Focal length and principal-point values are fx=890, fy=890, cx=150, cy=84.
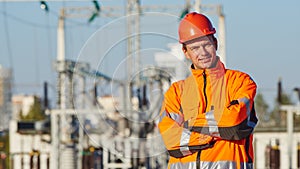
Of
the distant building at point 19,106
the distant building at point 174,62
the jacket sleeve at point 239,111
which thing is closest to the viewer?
the jacket sleeve at point 239,111

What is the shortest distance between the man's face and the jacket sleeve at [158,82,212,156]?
0.14 meters

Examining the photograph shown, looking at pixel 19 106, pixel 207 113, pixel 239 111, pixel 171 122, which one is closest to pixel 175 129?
pixel 171 122

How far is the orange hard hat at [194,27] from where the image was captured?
3.21 m

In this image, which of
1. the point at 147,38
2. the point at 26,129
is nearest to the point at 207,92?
the point at 147,38

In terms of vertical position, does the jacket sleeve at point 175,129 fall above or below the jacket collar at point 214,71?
below

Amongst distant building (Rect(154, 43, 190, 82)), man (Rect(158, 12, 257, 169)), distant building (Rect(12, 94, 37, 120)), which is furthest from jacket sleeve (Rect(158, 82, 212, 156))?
distant building (Rect(12, 94, 37, 120))

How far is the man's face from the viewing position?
3.22m

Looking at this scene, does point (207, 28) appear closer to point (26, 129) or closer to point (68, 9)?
point (68, 9)

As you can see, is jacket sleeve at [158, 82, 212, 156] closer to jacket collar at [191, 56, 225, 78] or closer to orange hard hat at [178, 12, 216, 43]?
jacket collar at [191, 56, 225, 78]

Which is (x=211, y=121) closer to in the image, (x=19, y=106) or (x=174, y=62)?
(x=174, y=62)

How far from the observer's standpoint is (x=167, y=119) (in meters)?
3.23

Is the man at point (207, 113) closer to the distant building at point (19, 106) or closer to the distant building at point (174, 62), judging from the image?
the distant building at point (174, 62)

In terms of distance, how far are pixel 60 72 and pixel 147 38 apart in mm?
9020

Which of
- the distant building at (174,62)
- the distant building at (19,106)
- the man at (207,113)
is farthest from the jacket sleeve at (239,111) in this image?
the distant building at (19,106)
